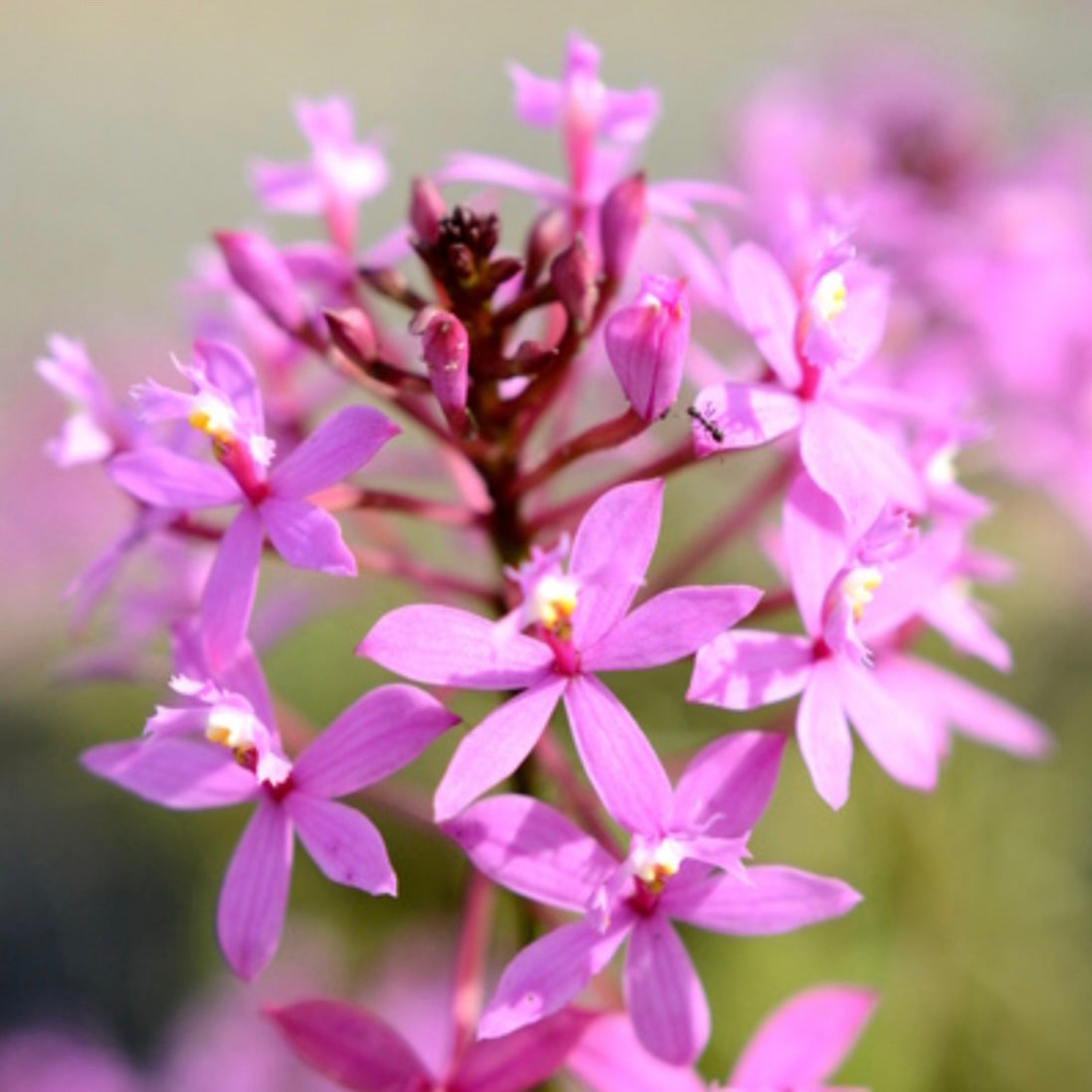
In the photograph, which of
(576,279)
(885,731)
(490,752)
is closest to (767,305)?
(576,279)

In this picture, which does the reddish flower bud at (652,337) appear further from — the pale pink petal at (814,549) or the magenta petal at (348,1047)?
the magenta petal at (348,1047)

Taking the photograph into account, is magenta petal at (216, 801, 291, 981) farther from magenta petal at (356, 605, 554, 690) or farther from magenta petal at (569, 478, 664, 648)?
magenta petal at (569, 478, 664, 648)

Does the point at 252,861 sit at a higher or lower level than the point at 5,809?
higher

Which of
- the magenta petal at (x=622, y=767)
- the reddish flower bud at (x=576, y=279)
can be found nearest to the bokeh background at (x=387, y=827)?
the reddish flower bud at (x=576, y=279)

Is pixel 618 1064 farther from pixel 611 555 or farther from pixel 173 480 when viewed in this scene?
pixel 173 480

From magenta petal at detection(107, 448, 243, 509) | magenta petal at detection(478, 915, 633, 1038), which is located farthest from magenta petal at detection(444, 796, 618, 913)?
magenta petal at detection(107, 448, 243, 509)

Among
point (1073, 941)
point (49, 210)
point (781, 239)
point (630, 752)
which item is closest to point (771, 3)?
point (49, 210)

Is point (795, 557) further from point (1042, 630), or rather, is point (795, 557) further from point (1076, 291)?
point (1042, 630)
